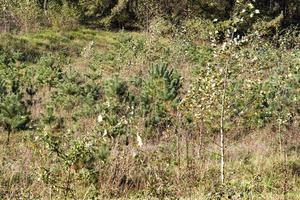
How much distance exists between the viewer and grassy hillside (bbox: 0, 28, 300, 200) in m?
6.98

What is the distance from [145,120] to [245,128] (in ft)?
8.93

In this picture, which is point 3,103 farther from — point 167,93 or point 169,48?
point 169,48

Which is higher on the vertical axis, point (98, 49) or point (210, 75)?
point (210, 75)

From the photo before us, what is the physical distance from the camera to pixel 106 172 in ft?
28.9

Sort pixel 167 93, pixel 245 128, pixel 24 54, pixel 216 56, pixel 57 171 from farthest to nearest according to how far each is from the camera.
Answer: pixel 24 54, pixel 167 93, pixel 245 128, pixel 216 56, pixel 57 171

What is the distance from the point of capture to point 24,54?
2406cm

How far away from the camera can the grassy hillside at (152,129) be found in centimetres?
698

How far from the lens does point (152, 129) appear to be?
1261 cm

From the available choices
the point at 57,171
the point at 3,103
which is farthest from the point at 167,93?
the point at 57,171

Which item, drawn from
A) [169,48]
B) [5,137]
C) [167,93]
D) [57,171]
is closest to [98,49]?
[169,48]

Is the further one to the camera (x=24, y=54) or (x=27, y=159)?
(x=24, y=54)

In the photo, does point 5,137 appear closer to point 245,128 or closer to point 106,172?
point 106,172

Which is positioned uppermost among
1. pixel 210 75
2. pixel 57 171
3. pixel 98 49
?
pixel 210 75

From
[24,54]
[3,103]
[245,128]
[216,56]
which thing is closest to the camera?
[216,56]
